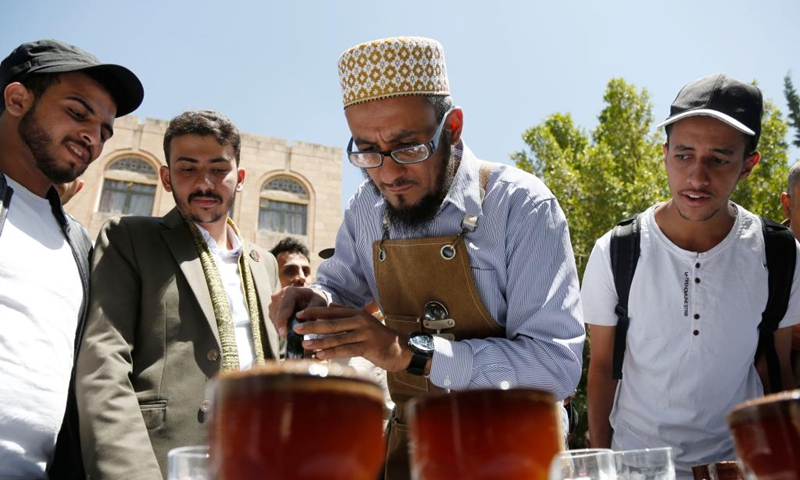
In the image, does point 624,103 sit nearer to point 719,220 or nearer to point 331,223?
point 331,223

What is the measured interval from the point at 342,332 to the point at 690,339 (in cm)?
184

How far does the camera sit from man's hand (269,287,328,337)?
1.75m

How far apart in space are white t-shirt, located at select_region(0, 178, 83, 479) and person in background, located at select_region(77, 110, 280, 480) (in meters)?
0.08

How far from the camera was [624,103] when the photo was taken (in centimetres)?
1728

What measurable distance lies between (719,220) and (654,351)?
726 millimetres

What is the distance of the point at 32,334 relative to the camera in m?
2.07

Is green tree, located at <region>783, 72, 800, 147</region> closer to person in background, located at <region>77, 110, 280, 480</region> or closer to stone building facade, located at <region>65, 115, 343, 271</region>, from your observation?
stone building facade, located at <region>65, 115, 343, 271</region>

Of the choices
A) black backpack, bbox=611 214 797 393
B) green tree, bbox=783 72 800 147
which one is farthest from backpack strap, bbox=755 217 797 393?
green tree, bbox=783 72 800 147

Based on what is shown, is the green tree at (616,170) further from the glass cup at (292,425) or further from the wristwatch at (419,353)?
the glass cup at (292,425)

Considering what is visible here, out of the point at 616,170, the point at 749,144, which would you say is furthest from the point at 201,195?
the point at 616,170

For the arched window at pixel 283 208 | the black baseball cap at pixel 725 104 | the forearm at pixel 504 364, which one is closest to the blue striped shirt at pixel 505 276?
the forearm at pixel 504 364

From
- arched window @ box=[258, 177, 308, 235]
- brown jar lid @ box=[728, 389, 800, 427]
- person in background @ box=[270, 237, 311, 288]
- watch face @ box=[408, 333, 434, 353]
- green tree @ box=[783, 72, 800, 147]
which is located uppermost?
green tree @ box=[783, 72, 800, 147]

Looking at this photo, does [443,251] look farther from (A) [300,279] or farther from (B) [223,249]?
(A) [300,279]

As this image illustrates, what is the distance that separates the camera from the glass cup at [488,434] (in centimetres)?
61
